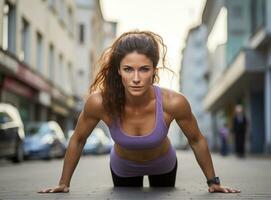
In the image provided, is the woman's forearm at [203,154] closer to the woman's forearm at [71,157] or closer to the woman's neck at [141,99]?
the woman's neck at [141,99]

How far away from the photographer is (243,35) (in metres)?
36.8

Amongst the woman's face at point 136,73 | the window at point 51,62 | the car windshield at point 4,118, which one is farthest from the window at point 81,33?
the woman's face at point 136,73

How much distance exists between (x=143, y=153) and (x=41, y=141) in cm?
1837

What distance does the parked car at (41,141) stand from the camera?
76.1ft

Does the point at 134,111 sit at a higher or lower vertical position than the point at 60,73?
lower

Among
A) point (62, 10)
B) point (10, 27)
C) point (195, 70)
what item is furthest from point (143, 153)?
point (195, 70)

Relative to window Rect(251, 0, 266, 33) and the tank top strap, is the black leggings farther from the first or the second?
window Rect(251, 0, 266, 33)

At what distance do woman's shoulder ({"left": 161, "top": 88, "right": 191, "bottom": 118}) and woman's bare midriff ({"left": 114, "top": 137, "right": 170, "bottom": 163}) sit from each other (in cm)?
42

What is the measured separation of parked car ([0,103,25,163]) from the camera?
1786cm

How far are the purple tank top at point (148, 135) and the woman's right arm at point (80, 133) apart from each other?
0.55 feet

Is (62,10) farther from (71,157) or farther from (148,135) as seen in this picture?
(148,135)

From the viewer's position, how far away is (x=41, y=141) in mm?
23703

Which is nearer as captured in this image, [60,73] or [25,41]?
[25,41]

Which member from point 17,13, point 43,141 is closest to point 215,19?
point 17,13
